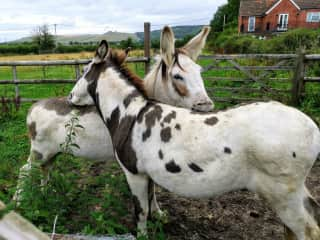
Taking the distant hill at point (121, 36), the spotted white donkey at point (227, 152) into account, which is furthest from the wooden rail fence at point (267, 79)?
the spotted white donkey at point (227, 152)

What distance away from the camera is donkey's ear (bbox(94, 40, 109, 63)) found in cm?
292

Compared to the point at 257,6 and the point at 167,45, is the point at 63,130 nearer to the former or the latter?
the point at 167,45

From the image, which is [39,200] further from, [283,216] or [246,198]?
[246,198]

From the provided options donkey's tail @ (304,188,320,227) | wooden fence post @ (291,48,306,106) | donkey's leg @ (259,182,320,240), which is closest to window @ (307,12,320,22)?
wooden fence post @ (291,48,306,106)

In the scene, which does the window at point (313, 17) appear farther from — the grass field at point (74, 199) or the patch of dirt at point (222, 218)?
the grass field at point (74, 199)

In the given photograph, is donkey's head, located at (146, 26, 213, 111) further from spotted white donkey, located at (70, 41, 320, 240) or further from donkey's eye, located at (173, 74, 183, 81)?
spotted white donkey, located at (70, 41, 320, 240)

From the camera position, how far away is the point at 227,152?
87.0 inches

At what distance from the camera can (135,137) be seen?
266 centimetres

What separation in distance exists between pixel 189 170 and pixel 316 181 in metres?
2.67

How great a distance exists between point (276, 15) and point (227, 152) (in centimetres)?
4780

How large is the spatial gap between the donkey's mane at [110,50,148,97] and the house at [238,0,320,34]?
44926mm

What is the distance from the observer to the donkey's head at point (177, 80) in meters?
2.99

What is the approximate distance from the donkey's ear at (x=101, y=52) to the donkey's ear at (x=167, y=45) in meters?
0.55

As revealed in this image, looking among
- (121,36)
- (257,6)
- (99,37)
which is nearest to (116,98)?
(121,36)
